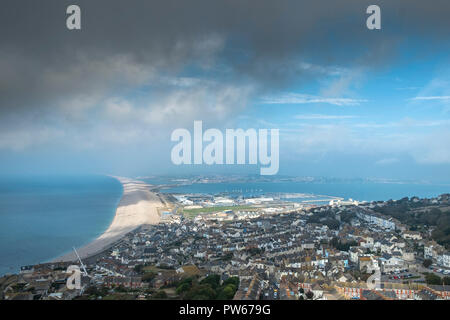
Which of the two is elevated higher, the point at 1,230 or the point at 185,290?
the point at 185,290

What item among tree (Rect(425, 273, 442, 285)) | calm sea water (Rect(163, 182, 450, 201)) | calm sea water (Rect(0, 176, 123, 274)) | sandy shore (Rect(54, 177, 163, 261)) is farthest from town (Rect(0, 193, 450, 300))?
calm sea water (Rect(163, 182, 450, 201))

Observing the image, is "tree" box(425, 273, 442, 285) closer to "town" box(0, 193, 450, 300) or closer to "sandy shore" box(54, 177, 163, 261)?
"town" box(0, 193, 450, 300)

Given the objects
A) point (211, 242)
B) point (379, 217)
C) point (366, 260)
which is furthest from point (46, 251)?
point (379, 217)

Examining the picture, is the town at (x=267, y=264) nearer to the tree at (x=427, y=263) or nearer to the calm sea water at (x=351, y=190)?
the tree at (x=427, y=263)

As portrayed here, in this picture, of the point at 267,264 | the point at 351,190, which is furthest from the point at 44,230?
the point at 351,190

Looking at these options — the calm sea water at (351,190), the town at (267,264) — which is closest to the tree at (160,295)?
the town at (267,264)

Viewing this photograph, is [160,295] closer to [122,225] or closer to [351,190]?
[122,225]
